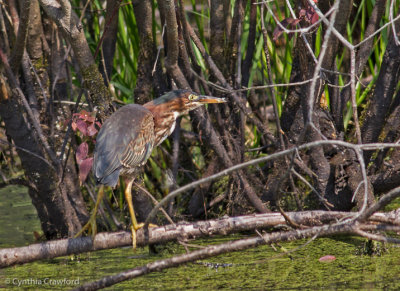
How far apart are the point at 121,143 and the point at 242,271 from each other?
1015 millimetres

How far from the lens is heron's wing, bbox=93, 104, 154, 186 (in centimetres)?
295

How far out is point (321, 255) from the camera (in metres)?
3.59

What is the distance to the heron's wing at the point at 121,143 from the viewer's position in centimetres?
295

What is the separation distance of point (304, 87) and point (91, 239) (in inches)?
65.1

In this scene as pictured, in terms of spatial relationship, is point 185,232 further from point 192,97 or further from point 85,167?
point 192,97

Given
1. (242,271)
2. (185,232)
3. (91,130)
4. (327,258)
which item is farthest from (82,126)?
(327,258)

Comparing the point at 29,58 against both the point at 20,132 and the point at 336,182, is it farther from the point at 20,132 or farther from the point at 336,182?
the point at 336,182

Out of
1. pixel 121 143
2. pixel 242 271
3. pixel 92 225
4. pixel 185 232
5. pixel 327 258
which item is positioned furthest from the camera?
pixel 327 258

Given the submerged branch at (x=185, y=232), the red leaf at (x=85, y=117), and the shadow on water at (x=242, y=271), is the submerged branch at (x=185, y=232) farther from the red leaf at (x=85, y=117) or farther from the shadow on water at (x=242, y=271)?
the red leaf at (x=85, y=117)

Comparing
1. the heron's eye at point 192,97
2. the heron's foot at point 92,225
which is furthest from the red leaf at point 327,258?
the heron's foot at point 92,225

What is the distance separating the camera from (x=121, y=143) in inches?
123

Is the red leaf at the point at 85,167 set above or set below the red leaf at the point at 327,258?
above

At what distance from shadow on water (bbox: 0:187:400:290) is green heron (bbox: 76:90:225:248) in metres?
0.50

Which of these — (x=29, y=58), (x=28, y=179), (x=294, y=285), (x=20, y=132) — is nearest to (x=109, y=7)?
(x=29, y=58)
